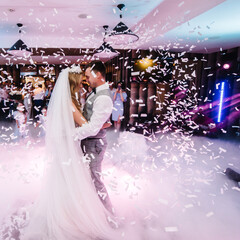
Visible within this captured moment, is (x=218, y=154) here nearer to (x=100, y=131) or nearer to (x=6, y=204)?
(x=100, y=131)

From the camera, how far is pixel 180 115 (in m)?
7.49

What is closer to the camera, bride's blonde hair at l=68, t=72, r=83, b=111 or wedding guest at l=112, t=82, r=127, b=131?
bride's blonde hair at l=68, t=72, r=83, b=111

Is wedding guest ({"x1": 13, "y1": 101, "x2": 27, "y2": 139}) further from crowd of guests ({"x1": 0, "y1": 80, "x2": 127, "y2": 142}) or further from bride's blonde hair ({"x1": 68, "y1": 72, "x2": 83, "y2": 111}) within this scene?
bride's blonde hair ({"x1": 68, "y1": 72, "x2": 83, "y2": 111})

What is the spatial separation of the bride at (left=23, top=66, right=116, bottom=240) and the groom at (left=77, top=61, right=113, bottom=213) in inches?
4.0

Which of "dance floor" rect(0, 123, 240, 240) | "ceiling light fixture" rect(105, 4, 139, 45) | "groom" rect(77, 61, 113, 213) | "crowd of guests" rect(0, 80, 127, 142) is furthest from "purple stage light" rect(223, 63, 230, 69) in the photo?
"groom" rect(77, 61, 113, 213)

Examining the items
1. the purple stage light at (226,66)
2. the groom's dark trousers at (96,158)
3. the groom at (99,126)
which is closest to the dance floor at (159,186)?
the groom's dark trousers at (96,158)

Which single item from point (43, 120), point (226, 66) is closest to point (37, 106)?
point (43, 120)

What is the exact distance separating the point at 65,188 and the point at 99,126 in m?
0.68

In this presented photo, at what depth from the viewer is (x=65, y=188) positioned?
1954 mm

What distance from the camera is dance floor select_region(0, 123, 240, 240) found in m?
2.14

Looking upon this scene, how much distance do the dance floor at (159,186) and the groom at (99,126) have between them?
1.73ft

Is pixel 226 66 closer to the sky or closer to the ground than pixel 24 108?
closer to the sky

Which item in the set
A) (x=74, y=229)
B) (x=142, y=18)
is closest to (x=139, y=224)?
(x=74, y=229)

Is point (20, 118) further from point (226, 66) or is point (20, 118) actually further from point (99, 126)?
point (226, 66)
